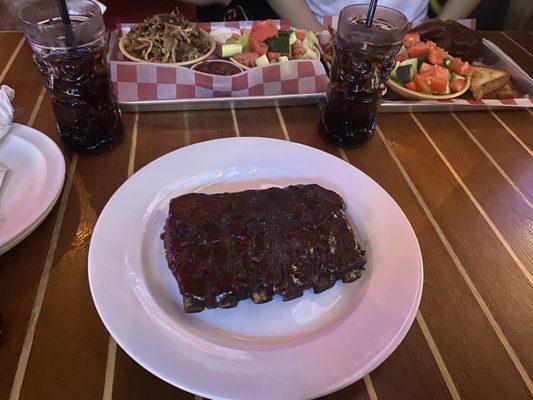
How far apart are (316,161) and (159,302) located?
60cm

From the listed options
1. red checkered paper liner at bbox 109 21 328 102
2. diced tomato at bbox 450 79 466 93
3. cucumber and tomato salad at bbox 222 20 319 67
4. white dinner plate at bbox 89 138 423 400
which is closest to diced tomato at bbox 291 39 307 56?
cucumber and tomato salad at bbox 222 20 319 67

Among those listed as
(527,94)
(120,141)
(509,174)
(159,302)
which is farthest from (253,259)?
(527,94)

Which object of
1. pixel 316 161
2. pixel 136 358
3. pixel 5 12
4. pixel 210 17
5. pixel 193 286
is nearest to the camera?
pixel 136 358

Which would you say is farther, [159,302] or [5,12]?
[5,12]

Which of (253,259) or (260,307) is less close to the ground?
(253,259)

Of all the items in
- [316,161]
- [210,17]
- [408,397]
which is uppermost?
[316,161]

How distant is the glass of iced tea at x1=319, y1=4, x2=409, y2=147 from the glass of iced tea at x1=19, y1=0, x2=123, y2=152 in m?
0.69

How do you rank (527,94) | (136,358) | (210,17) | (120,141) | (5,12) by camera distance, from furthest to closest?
(210,17), (5,12), (527,94), (120,141), (136,358)

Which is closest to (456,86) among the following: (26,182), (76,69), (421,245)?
(421,245)

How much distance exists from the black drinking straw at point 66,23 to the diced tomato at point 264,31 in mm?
955

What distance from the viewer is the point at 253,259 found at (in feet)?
2.92

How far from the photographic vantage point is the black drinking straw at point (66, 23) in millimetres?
1057

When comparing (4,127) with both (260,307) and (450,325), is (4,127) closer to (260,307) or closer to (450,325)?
(260,307)

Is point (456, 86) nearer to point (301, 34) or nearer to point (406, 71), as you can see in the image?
point (406, 71)
